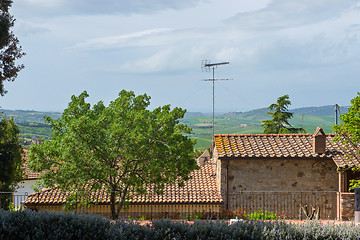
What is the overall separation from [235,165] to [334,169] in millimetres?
4905

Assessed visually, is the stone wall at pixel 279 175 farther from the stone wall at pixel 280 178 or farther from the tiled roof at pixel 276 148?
the tiled roof at pixel 276 148

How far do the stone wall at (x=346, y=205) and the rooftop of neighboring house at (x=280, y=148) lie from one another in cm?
133

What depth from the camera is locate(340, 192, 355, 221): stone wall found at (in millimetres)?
19906

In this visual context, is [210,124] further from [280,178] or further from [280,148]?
[280,178]

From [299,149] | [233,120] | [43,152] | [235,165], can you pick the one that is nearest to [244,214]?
[235,165]

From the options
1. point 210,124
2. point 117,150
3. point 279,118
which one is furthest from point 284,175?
point 210,124

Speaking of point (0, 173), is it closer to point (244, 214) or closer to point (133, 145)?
point (133, 145)

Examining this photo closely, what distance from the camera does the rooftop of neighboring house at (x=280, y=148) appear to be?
22.1 meters

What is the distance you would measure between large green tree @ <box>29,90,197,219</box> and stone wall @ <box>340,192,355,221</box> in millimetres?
6857

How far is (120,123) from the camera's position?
62.9ft

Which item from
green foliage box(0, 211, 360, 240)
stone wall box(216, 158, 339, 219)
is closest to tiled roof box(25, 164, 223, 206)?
stone wall box(216, 158, 339, 219)

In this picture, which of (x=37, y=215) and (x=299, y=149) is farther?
(x=299, y=149)

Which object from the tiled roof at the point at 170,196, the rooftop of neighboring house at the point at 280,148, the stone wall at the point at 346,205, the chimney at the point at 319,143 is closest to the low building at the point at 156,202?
the tiled roof at the point at 170,196

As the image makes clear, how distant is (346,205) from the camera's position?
20.1m
